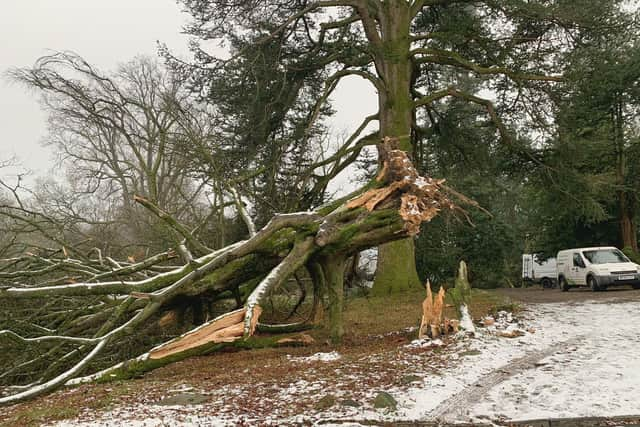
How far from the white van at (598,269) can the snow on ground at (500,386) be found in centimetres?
900

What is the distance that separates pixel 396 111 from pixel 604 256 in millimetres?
8691

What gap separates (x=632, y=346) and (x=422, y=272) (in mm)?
15553

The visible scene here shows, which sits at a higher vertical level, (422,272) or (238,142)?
(238,142)

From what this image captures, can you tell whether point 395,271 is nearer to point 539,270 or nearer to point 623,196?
point 623,196

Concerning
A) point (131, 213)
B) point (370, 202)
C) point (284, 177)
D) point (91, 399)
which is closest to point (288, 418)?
point (91, 399)

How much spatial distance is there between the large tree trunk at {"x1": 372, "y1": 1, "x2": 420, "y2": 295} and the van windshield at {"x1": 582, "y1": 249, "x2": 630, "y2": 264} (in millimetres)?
6924

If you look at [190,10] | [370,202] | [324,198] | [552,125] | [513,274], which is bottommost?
[513,274]

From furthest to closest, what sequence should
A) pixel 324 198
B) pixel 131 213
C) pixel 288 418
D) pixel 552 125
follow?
pixel 131 213 → pixel 324 198 → pixel 552 125 → pixel 288 418

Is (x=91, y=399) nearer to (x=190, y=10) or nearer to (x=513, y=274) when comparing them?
(x=190, y=10)

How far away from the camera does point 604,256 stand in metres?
16.7

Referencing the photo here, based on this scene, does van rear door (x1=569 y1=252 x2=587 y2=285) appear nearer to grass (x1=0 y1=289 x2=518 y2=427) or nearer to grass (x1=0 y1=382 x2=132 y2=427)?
grass (x1=0 y1=289 x2=518 y2=427)

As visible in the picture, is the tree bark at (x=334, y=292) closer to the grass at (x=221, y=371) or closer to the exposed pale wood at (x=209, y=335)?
the grass at (x=221, y=371)

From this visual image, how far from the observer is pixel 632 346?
6.49 meters

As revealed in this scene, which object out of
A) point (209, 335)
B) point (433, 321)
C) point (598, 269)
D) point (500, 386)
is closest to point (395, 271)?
point (433, 321)
